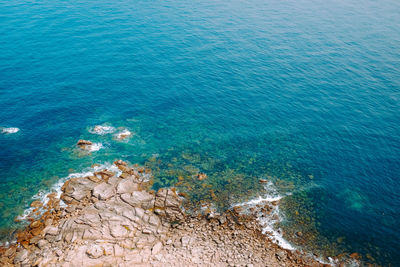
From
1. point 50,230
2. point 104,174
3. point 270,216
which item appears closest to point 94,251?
point 50,230

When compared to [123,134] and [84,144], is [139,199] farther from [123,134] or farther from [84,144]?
[123,134]

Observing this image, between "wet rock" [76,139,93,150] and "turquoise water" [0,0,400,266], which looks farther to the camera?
"wet rock" [76,139,93,150]

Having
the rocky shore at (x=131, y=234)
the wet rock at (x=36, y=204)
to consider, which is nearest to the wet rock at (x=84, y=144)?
the rocky shore at (x=131, y=234)

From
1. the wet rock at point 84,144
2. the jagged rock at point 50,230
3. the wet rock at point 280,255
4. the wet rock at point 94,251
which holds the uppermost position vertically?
the wet rock at point 94,251

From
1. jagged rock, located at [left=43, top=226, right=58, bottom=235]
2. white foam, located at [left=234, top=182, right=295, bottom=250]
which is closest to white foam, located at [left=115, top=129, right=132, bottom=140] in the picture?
jagged rock, located at [left=43, top=226, right=58, bottom=235]

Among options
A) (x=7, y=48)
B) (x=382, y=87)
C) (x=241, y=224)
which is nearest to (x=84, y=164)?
(x=241, y=224)

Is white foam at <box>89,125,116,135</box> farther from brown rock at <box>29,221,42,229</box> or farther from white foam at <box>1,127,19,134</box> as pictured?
A: brown rock at <box>29,221,42,229</box>

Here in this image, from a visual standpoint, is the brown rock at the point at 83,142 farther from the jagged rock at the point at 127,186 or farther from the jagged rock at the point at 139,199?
the jagged rock at the point at 139,199
